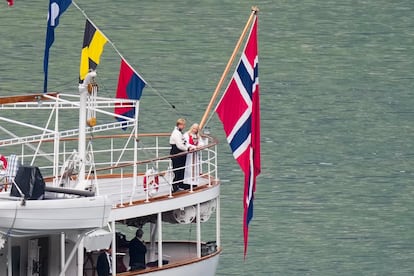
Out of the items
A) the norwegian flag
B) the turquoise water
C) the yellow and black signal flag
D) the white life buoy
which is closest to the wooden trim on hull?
the norwegian flag

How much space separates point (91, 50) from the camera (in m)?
19.3

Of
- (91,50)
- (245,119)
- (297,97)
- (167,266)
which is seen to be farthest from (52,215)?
(297,97)

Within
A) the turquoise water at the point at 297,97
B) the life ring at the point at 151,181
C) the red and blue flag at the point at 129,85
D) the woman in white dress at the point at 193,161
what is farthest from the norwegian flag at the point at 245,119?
the turquoise water at the point at 297,97

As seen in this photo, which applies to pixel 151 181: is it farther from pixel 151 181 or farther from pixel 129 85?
pixel 129 85

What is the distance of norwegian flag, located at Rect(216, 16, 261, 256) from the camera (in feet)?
70.4

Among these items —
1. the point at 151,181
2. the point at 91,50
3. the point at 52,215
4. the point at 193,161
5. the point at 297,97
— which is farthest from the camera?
the point at 297,97

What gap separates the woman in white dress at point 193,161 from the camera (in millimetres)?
21281

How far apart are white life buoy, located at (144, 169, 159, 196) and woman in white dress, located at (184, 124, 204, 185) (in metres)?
0.59

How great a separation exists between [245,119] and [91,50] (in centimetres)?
313

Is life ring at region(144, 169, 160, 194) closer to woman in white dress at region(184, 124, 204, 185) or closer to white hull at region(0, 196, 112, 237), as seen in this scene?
woman in white dress at region(184, 124, 204, 185)

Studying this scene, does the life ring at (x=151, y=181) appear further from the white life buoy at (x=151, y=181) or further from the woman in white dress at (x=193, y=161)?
the woman in white dress at (x=193, y=161)

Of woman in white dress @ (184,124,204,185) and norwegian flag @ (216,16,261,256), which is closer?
woman in white dress @ (184,124,204,185)

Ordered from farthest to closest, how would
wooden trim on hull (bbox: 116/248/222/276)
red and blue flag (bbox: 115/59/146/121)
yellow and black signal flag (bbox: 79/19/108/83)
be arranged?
red and blue flag (bbox: 115/59/146/121), wooden trim on hull (bbox: 116/248/222/276), yellow and black signal flag (bbox: 79/19/108/83)

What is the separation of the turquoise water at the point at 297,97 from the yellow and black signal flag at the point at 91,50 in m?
9.92
